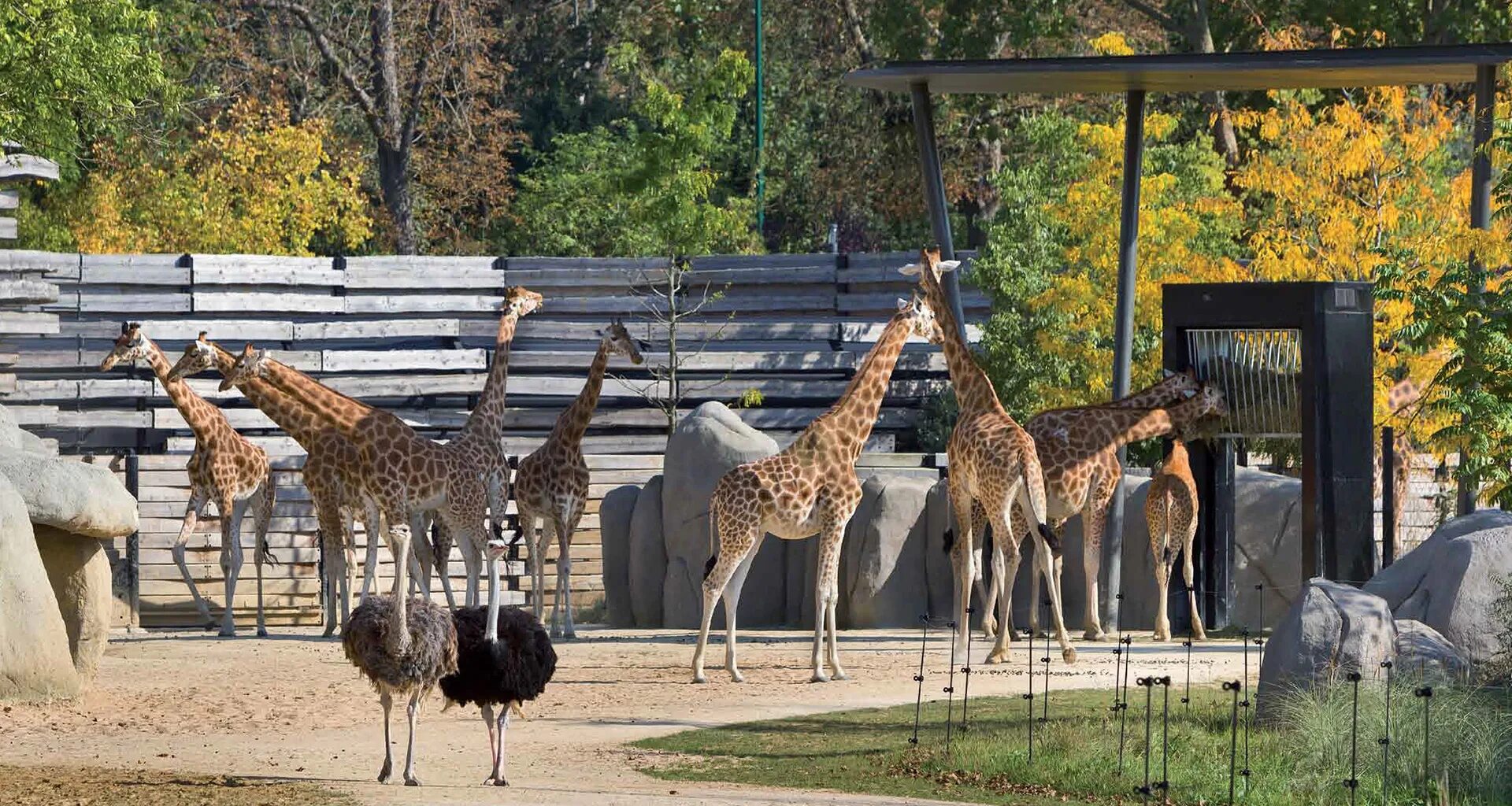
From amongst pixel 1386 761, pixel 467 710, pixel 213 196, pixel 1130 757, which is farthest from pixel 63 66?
pixel 1386 761

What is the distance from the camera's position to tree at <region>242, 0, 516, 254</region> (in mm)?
33656

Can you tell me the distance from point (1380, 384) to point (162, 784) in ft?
45.7

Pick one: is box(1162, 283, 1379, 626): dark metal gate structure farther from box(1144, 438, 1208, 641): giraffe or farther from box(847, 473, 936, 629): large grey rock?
box(847, 473, 936, 629): large grey rock

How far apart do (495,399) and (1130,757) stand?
25.5 ft

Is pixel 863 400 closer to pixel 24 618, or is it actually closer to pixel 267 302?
pixel 24 618

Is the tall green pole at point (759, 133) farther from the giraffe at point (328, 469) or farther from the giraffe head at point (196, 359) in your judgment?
the giraffe head at point (196, 359)

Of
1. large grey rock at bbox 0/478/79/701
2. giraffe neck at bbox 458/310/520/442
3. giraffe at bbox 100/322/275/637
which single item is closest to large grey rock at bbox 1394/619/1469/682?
giraffe neck at bbox 458/310/520/442

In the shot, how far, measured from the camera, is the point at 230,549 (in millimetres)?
19500

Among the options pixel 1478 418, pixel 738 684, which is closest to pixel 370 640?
pixel 738 684

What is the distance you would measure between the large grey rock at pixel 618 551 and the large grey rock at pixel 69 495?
717cm

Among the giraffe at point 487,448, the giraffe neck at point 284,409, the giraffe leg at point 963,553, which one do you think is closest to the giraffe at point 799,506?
the giraffe leg at point 963,553

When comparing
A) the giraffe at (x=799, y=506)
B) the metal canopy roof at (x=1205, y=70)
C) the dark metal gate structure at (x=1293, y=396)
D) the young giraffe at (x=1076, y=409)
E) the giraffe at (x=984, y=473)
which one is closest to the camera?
the giraffe at (x=799, y=506)

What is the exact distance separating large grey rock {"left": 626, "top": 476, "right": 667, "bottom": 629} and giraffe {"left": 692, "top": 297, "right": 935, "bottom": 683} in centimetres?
556

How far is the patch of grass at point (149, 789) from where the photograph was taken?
1015 cm
